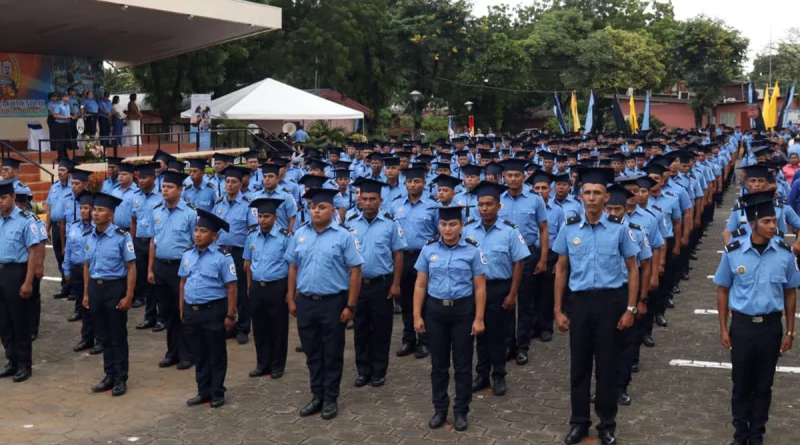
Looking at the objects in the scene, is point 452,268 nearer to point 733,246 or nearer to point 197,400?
point 733,246

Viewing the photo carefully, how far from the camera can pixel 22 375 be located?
859 cm

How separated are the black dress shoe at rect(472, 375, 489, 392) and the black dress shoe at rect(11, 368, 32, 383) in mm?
4567

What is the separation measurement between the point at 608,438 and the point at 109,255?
491 centimetres

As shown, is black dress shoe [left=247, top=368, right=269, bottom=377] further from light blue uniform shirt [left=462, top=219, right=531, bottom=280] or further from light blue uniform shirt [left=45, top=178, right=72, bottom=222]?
light blue uniform shirt [left=45, top=178, right=72, bottom=222]

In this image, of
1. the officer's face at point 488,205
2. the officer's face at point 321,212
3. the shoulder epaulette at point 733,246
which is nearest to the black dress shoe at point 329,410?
the officer's face at point 321,212

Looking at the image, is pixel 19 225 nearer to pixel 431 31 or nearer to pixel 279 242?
pixel 279 242

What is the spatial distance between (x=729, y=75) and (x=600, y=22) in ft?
77.6

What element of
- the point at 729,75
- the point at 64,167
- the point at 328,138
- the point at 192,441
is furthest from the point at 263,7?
the point at 729,75

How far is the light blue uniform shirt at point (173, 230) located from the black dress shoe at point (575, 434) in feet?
15.3

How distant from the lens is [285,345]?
8.67 meters

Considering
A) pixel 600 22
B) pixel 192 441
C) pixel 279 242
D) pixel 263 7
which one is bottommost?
pixel 192 441

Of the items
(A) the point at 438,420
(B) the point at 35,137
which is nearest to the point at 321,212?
(A) the point at 438,420

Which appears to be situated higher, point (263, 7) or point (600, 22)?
point (600, 22)

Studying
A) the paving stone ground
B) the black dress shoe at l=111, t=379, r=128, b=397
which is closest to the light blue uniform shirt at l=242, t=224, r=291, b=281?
the paving stone ground
